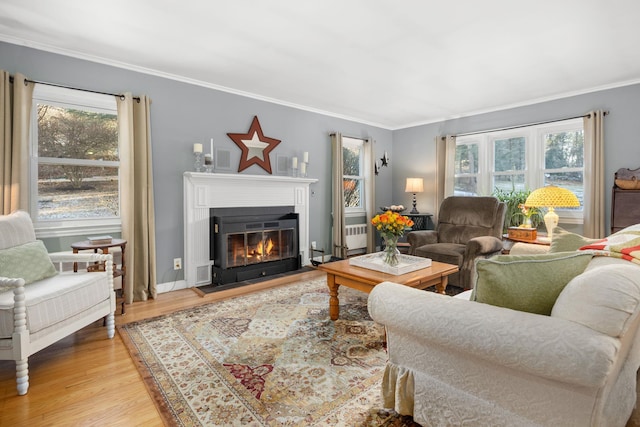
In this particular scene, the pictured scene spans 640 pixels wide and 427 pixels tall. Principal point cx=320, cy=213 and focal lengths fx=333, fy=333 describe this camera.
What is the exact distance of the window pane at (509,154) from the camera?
4880mm

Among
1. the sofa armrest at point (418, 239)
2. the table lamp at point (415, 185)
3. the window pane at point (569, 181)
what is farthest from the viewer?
the table lamp at point (415, 185)

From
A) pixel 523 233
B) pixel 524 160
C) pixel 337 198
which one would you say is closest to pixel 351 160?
pixel 337 198

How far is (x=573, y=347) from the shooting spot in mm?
1002

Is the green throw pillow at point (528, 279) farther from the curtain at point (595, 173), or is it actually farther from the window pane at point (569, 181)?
the window pane at point (569, 181)

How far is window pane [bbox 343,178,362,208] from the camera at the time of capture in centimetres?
570

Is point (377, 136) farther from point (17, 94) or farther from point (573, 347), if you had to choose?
point (573, 347)

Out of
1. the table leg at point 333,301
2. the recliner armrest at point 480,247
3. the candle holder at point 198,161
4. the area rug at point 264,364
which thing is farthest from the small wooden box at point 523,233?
the candle holder at point 198,161

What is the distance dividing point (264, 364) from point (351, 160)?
4.21 meters

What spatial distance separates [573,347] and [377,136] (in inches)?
212

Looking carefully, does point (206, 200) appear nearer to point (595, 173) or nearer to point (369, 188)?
point (369, 188)

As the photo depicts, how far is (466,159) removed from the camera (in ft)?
18.0

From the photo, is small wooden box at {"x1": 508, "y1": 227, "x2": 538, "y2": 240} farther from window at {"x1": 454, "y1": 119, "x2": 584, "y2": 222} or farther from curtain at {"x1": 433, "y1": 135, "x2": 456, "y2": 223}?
curtain at {"x1": 433, "y1": 135, "x2": 456, "y2": 223}

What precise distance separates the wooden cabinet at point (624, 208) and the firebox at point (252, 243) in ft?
12.5

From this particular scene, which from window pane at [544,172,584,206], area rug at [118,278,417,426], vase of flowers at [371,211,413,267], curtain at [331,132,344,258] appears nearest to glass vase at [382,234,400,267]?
vase of flowers at [371,211,413,267]
